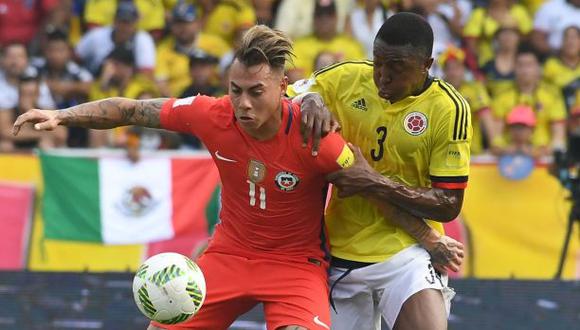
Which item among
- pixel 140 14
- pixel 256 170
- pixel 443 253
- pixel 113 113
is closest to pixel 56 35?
pixel 140 14

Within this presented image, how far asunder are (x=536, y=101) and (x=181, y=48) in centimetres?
382

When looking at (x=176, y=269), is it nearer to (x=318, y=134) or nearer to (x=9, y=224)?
(x=318, y=134)

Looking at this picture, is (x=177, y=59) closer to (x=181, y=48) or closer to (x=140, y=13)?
(x=181, y=48)

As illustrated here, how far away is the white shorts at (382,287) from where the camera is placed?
7180mm

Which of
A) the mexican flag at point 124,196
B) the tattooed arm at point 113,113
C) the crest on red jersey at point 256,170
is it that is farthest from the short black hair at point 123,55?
the crest on red jersey at point 256,170

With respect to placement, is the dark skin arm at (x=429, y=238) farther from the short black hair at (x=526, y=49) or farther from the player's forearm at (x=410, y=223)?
the short black hair at (x=526, y=49)

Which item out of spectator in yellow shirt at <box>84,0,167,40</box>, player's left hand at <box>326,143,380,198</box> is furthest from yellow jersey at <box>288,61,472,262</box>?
spectator in yellow shirt at <box>84,0,167,40</box>

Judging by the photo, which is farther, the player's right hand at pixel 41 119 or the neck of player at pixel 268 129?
the neck of player at pixel 268 129

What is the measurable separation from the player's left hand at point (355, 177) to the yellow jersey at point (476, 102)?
18.3ft

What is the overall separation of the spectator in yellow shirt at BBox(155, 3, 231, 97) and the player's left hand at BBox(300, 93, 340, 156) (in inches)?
238

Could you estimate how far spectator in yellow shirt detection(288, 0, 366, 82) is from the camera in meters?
13.0

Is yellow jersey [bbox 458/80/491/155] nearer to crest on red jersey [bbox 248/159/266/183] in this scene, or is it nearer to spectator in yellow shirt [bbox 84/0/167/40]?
spectator in yellow shirt [bbox 84/0/167/40]

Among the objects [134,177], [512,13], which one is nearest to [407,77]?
[134,177]

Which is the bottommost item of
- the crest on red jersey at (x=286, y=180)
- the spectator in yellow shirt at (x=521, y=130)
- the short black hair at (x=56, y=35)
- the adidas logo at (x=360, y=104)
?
the spectator in yellow shirt at (x=521, y=130)
